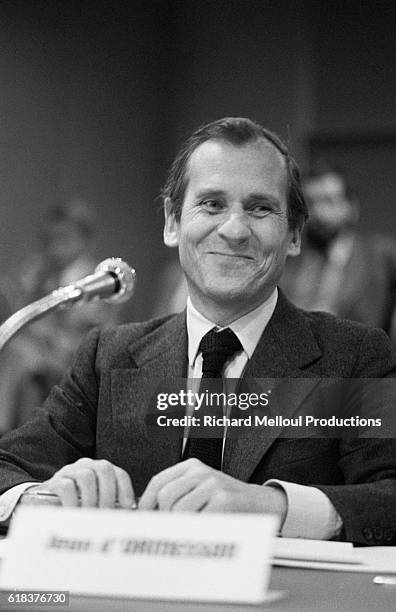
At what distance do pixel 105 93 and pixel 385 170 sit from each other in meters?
1.65

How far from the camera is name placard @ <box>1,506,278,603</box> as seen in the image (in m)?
0.84

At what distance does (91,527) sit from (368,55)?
16.6 feet

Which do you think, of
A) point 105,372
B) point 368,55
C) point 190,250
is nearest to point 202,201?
point 190,250

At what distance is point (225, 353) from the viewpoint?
5.22ft

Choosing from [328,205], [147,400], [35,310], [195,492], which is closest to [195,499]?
[195,492]

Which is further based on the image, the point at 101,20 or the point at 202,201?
the point at 101,20

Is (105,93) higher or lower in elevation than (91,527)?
higher

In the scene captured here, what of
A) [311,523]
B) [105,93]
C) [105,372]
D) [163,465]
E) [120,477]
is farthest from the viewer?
[105,93]

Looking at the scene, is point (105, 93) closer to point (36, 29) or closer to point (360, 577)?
point (36, 29)

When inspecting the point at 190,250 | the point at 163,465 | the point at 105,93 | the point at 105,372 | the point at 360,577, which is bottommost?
the point at 360,577

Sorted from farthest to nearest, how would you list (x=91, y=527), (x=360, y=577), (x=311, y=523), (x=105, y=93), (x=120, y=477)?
(x=105, y=93) < (x=311, y=523) < (x=120, y=477) < (x=360, y=577) < (x=91, y=527)

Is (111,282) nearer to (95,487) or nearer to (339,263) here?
(95,487)

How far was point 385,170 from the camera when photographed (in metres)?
5.48

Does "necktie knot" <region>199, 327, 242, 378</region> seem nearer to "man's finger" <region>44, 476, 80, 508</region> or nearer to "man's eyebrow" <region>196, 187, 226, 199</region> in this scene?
"man's eyebrow" <region>196, 187, 226, 199</region>
